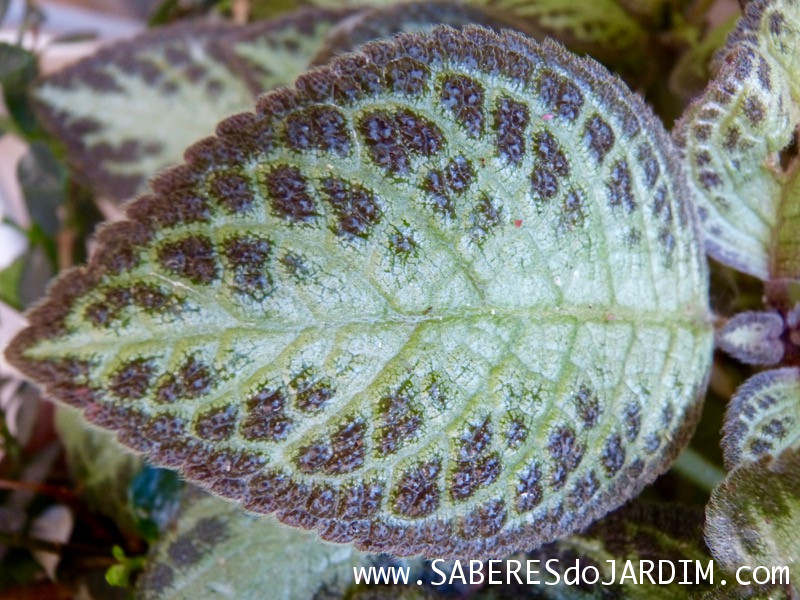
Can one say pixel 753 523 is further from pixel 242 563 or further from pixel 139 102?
pixel 139 102

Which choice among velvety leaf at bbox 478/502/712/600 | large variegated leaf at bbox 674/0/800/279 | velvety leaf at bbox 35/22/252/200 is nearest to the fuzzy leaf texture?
velvety leaf at bbox 35/22/252/200

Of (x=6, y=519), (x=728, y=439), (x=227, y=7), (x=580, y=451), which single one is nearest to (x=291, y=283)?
(x=580, y=451)

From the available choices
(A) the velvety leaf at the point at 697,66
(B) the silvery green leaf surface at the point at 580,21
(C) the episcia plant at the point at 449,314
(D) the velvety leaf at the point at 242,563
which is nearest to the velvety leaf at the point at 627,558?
(C) the episcia plant at the point at 449,314

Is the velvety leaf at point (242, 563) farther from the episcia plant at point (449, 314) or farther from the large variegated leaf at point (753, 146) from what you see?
the large variegated leaf at point (753, 146)

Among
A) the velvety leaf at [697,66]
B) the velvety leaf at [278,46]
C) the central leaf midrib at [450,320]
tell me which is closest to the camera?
the central leaf midrib at [450,320]

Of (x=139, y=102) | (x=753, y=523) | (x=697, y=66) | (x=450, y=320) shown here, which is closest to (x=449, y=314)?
(x=450, y=320)

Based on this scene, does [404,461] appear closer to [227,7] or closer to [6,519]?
[6,519]
